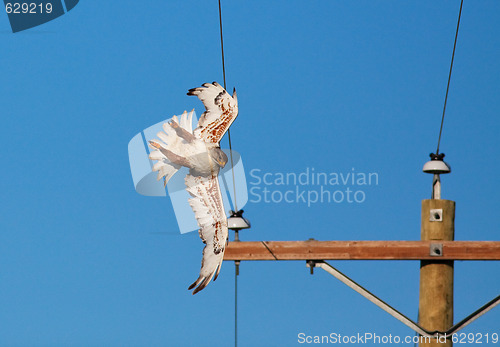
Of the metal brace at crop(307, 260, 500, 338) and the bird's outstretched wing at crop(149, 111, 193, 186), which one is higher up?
the bird's outstretched wing at crop(149, 111, 193, 186)

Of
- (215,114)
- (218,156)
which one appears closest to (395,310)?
(218,156)

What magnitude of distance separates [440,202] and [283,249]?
5.40 ft

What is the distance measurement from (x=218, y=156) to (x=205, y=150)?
162mm

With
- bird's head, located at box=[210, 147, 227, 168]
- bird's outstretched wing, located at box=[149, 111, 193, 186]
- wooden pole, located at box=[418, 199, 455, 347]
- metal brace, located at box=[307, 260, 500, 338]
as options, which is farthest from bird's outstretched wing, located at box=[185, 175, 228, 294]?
wooden pole, located at box=[418, 199, 455, 347]

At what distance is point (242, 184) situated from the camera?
253 inches

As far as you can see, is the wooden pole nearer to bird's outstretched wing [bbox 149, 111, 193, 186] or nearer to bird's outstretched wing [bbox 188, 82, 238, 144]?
bird's outstretched wing [bbox 188, 82, 238, 144]

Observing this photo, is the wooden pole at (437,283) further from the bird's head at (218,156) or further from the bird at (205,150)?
the bird's head at (218,156)

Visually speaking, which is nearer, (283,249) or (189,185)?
(283,249)

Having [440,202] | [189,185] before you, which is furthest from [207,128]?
[440,202]

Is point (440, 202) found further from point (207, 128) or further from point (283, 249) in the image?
point (207, 128)

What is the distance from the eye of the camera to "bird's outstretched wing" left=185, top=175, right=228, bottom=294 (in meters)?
5.67

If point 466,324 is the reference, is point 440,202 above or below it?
above

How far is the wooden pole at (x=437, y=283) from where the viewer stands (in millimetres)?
5348

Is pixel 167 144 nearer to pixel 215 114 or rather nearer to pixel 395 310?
pixel 215 114
